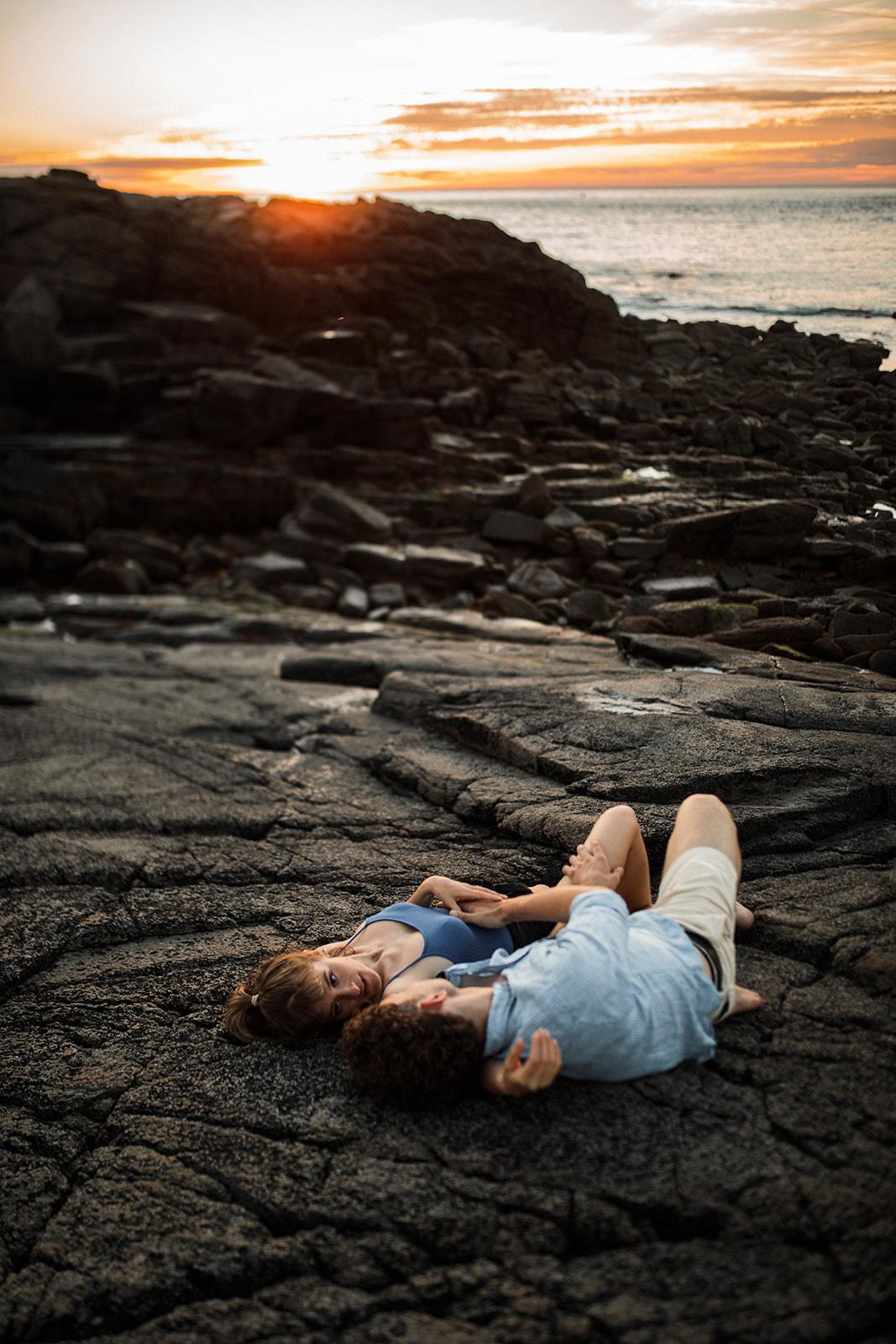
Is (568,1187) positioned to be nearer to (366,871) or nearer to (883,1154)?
(883,1154)

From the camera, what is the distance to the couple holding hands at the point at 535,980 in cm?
274

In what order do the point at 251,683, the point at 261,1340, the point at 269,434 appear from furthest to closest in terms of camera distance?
the point at 269,434, the point at 251,683, the point at 261,1340

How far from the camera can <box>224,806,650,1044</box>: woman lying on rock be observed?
3.21 metres

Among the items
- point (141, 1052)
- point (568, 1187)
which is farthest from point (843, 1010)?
point (141, 1052)

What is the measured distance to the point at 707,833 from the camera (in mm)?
3467

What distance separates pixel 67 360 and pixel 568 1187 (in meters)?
21.7

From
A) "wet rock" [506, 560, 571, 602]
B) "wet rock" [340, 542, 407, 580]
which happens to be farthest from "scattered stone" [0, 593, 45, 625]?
"wet rock" [506, 560, 571, 602]

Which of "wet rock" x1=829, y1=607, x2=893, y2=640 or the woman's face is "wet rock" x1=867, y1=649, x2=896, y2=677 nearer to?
"wet rock" x1=829, y1=607, x2=893, y2=640

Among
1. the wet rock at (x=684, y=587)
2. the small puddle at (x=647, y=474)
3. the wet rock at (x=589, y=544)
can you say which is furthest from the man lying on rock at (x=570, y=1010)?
the wet rock at (x=589, y=544)

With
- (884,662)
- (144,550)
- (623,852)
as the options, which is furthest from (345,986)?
(144,550)

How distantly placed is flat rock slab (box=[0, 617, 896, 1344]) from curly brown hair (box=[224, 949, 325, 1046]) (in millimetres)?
72

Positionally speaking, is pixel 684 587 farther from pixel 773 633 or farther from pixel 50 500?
pixel 50 500

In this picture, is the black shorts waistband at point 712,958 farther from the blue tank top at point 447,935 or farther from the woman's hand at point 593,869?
the blue tank top at point 447,935

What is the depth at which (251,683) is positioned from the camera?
7848mm
